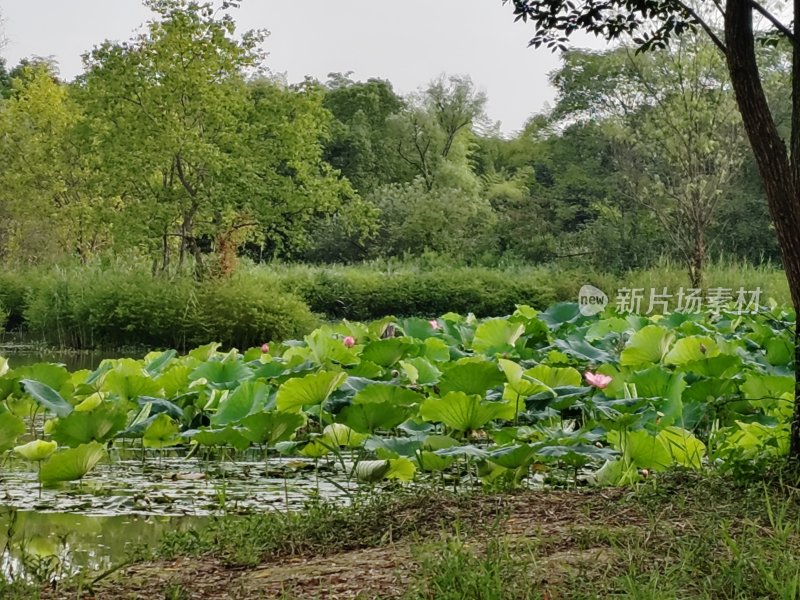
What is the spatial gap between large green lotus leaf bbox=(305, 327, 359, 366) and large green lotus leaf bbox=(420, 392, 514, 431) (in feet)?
3.51

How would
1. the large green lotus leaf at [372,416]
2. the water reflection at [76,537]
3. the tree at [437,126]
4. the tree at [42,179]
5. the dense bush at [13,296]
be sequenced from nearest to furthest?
the water reflection at [76,537] → the large green lotus leaf at [372,416] → the dense bush at [13,296] → the tree at [42,179] → the tree at [437,126]

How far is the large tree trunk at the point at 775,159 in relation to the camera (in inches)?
84.8

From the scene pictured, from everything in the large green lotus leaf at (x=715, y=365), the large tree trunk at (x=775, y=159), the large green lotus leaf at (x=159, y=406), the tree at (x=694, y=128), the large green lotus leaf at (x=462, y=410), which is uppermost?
the tree at (x=694, y=128)

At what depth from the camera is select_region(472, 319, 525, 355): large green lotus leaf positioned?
4.04 meters

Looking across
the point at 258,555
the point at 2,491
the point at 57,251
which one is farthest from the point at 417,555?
the point at 57,251

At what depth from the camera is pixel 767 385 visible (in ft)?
9.44

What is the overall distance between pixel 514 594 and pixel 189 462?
6.49 feet

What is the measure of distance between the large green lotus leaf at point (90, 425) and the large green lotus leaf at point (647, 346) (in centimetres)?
194

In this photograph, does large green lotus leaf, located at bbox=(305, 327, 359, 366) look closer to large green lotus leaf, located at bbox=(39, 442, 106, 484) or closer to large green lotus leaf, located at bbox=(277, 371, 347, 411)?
large green lotus leaf, located at bbox=(277, 371, 347, 411)

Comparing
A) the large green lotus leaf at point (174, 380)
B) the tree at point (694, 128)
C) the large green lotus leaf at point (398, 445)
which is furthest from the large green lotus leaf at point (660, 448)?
Answer: the tree at point (694, 128)

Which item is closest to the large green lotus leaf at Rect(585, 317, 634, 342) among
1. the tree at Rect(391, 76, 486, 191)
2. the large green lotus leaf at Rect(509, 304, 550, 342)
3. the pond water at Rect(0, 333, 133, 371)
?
the large green lotus leaf at Rect(509, 304, 550, 342)

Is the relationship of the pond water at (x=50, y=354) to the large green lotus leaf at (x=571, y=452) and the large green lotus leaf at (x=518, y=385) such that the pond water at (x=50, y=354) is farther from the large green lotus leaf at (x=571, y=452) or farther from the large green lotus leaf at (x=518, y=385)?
the large green lotus leaf at (x=571, y=452)

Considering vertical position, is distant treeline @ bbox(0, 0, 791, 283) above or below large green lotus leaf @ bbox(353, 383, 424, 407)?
above

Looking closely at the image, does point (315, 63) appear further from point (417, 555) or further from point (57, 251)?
point (417, 555)
